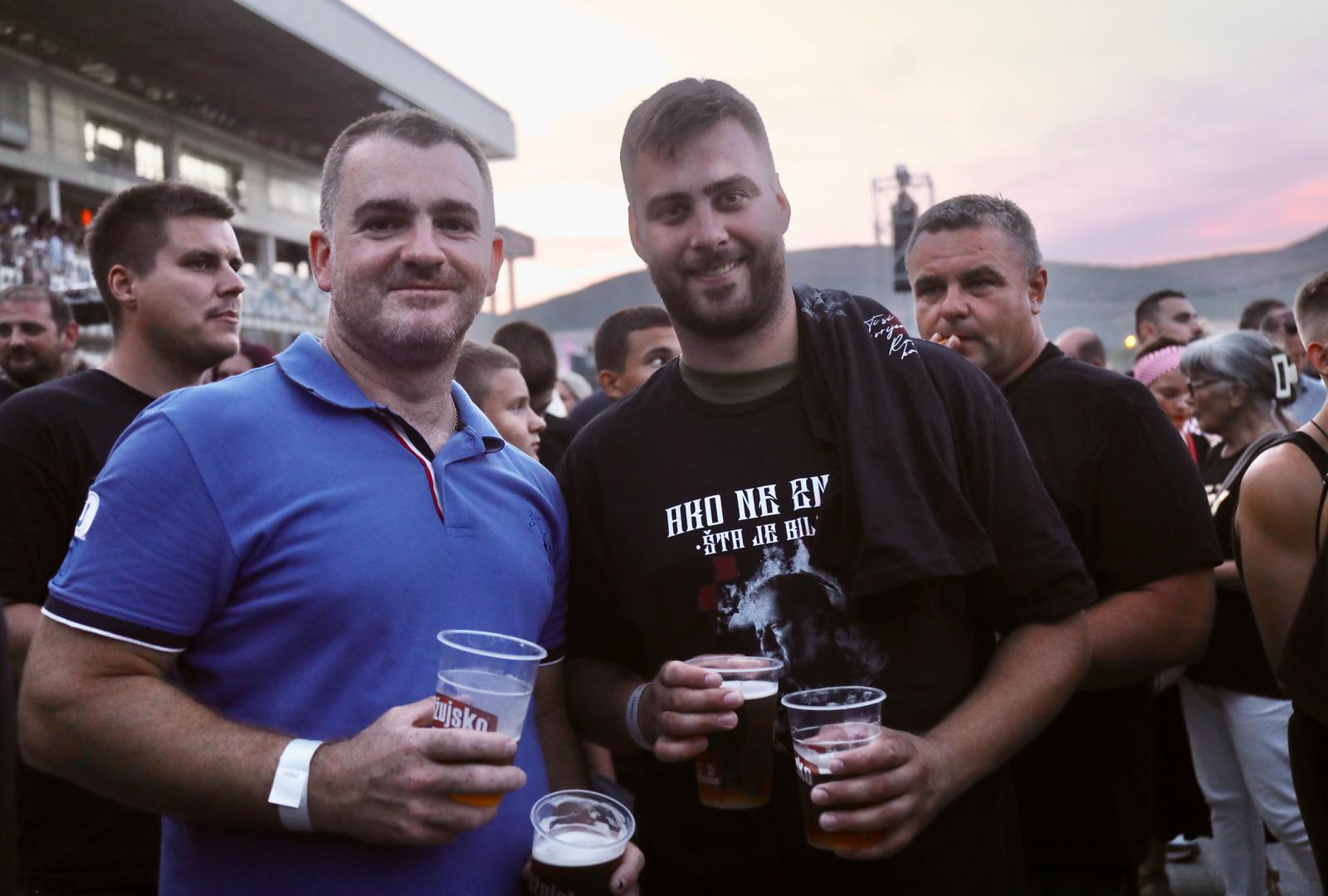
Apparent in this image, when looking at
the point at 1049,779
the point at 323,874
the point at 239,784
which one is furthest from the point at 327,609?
the point at 1049,779

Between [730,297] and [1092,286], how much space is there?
48010 millimetres

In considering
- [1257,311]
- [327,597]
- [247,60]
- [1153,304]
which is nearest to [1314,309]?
[327,597]

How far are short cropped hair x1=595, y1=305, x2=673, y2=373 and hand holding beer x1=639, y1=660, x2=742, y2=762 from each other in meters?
4.16

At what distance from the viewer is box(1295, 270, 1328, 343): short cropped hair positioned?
331cm

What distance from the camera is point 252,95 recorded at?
115ft

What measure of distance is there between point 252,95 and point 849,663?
38041 mm

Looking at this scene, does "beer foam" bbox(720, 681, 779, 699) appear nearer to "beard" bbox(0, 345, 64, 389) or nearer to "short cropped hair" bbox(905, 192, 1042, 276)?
"short cropped hair" bbox(905, 192, 1042, 276)

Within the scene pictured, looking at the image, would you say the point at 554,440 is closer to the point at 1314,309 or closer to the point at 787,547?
the point at 787,547

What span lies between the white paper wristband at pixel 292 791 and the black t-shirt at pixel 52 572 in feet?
4.65

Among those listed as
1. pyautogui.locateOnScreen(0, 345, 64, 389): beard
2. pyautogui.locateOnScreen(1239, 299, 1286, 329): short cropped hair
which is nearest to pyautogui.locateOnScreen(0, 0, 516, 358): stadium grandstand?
pyautogui.locateOnScreen(0, 345, 64, 389): beard

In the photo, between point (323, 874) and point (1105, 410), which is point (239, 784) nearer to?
point (323, 874)

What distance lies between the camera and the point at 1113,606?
2.65 m

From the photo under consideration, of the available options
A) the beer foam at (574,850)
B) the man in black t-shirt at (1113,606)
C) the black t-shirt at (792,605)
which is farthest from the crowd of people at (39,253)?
the beer foam at (574,850)

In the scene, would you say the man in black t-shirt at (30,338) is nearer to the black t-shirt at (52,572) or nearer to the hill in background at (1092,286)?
the black t-shirt at (52,572)
